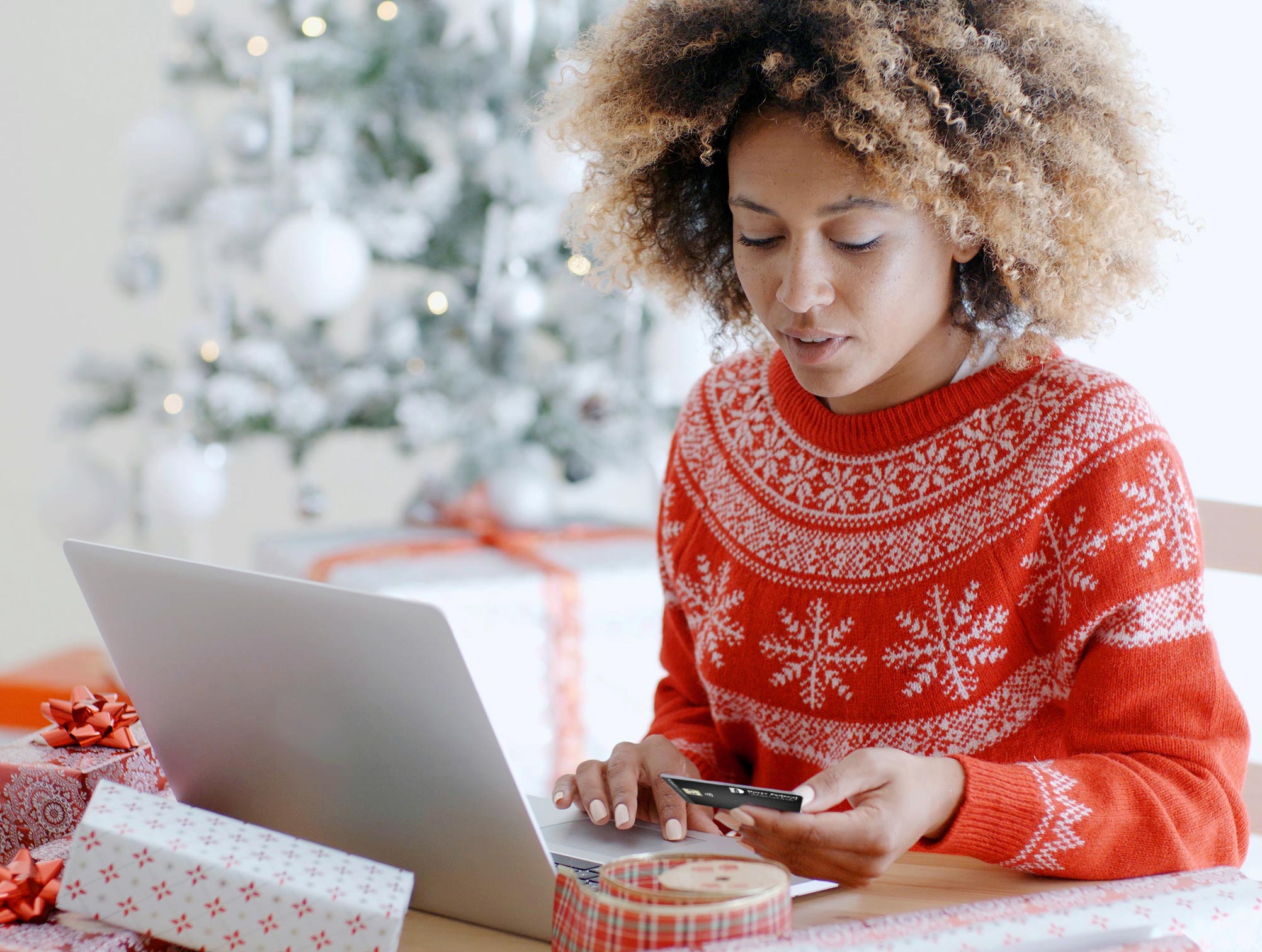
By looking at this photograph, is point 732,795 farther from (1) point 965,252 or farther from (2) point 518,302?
(2) point 518,302

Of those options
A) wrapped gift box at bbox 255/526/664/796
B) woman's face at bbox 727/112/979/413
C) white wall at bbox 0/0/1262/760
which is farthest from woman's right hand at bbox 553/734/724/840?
white wall at bbox 0/0/1262/760

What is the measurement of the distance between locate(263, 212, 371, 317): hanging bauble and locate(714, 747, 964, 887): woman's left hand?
169cm

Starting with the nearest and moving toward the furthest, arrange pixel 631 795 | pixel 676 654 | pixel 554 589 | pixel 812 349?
pixel 631 795
pixel 812 349
pixel 676 654
pixel 554 589

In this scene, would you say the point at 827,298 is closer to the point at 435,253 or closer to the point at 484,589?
the point at 484,589

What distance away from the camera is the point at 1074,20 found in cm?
96

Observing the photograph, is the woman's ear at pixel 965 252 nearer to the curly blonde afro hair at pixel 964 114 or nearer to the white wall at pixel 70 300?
the curly blonde afro hair at pixel 964 114

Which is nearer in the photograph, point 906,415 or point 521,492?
point 906,415

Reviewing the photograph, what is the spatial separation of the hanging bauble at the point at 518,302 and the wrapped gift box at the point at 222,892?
1.87 meters

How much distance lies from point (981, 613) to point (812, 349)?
0.24 metres

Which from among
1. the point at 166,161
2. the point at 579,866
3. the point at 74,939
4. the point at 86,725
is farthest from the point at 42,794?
the point at 166,161

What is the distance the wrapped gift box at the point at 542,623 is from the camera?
233cm

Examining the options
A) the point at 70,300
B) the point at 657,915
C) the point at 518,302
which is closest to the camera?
the point at 657,915

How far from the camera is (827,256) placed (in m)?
0.94

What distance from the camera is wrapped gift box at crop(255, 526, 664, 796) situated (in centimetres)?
233
